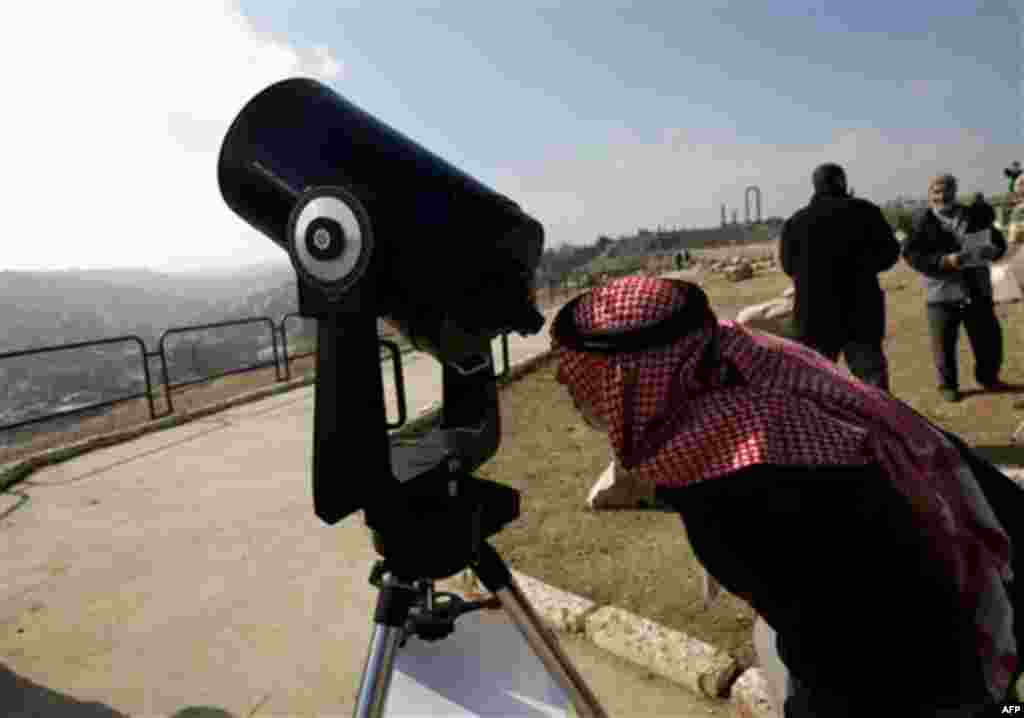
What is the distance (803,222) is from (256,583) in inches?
144

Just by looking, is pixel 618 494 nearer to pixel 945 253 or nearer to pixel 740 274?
pixel 945 253

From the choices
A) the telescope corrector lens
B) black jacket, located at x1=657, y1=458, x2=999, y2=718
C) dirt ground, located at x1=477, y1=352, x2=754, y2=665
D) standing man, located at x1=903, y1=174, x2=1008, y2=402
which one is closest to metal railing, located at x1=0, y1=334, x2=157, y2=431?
dirt ground, located at x1=477, y1=352, x2=754, y2=665

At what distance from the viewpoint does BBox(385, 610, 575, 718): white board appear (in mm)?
1746

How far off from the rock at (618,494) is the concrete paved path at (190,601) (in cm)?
128

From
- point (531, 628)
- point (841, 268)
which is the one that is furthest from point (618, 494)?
point (531, 628)

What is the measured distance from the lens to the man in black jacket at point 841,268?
443 cm

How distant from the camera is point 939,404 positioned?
18.6 ft

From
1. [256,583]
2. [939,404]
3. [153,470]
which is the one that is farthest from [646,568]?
[153,470]

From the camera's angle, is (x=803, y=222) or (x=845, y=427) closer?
(x=845, y=427)

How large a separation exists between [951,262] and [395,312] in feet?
16.6

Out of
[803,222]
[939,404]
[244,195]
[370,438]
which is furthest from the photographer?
[939,404]

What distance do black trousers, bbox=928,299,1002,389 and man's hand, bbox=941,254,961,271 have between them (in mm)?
379

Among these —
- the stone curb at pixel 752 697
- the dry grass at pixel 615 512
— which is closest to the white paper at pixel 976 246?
the dry grass at pixel 615 512

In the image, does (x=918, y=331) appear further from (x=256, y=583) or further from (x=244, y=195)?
(x=244, y=195)
